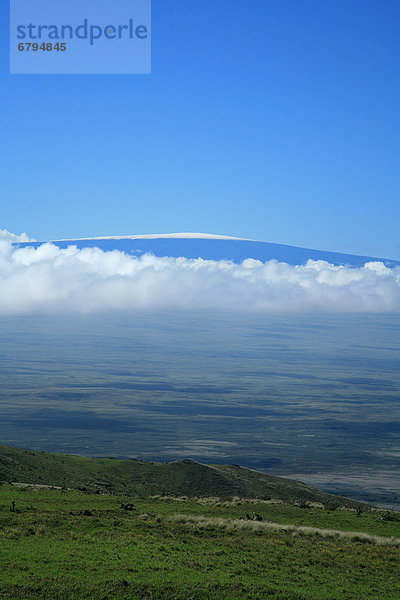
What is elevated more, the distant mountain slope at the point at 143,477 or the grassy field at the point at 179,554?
the grassy field at the point at 179,554

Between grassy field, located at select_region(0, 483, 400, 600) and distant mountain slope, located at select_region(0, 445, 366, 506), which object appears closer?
grassy field, located at select_region(0, 483, 400, 600)

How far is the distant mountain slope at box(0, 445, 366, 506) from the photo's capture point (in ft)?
159

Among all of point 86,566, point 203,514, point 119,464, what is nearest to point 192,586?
point 86,566

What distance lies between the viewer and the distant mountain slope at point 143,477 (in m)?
48.4

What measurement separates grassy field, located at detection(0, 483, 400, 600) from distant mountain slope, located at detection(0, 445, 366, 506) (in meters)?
13.3

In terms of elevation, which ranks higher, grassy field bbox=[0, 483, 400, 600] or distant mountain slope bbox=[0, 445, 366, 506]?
grassy field bbox=[0, 483, 400, 600]

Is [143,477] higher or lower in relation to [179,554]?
lower

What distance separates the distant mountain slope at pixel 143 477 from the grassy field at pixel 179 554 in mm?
13329

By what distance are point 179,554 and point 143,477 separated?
33.4 m

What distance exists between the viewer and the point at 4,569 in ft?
64.8

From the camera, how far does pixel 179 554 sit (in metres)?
23.4

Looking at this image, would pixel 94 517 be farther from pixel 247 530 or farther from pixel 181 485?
pixel 181 485

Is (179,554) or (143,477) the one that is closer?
(179,554)

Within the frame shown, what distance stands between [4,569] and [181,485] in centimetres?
3566
